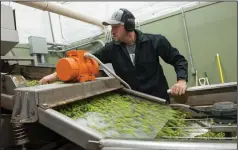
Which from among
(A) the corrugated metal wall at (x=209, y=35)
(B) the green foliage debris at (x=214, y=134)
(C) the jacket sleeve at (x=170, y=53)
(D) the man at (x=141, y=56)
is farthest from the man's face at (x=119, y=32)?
(A) the corrugated metal wall at (x=209, y=35)

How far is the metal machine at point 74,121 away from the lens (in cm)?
72

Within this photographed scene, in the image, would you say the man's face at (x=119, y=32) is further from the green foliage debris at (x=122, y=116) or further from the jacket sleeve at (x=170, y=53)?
the green foliage debris at (x=122, y=116)

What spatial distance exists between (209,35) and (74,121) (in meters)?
2.65

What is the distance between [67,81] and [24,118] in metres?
0.50

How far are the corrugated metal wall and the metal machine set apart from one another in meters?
1.45

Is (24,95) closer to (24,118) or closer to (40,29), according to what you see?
(24,118)

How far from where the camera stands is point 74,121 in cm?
89

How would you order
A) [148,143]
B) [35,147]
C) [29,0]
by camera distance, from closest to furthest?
[148,143] → [35,147] → [29,0]

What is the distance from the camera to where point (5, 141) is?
41.4 inches

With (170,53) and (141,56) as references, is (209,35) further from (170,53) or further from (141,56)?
(141,56)

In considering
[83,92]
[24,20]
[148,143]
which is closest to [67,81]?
[83,92]

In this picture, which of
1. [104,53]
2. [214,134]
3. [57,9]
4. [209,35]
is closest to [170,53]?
[104,53]

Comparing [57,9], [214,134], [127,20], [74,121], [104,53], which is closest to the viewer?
[74,121]

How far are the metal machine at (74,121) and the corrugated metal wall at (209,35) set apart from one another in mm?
1452
